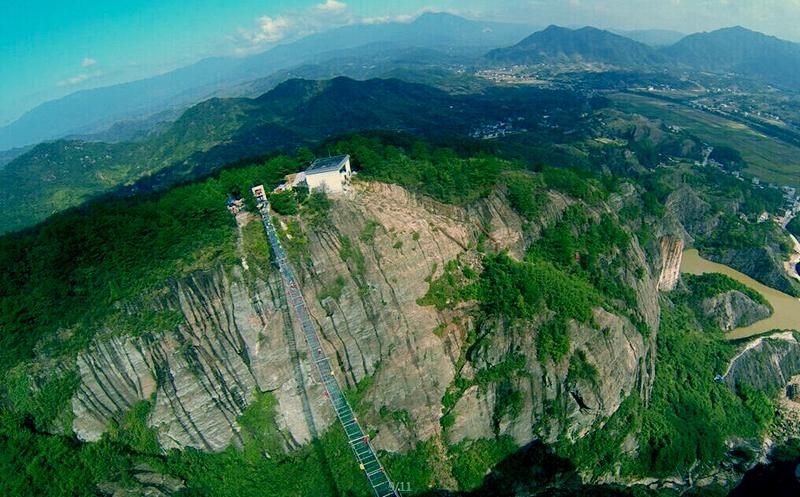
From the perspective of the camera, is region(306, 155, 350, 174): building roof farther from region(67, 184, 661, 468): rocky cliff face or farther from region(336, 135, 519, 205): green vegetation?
region(67, 184, 661, 468): rocky cliff face

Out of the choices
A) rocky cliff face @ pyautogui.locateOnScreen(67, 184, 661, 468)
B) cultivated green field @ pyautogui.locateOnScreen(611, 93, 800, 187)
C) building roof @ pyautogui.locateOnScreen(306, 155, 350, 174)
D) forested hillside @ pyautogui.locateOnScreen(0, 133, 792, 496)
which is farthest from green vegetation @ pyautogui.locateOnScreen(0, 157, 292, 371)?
cultivated green field @ pyautogui.locateOnScreen(611, 93, 800, 187)

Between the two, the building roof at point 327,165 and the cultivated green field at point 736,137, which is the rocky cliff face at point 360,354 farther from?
the cultivated green field at point 736,137

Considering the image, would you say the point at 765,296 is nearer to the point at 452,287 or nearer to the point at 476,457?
the point at 452,287

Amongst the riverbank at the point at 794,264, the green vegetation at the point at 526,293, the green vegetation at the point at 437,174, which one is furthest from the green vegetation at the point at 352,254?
the riverbank at the point at 794,264

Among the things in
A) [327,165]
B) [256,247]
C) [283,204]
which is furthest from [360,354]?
[327,165]

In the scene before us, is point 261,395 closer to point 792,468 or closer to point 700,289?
point 792,468

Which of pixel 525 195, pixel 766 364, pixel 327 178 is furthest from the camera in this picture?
pixel 766 364
